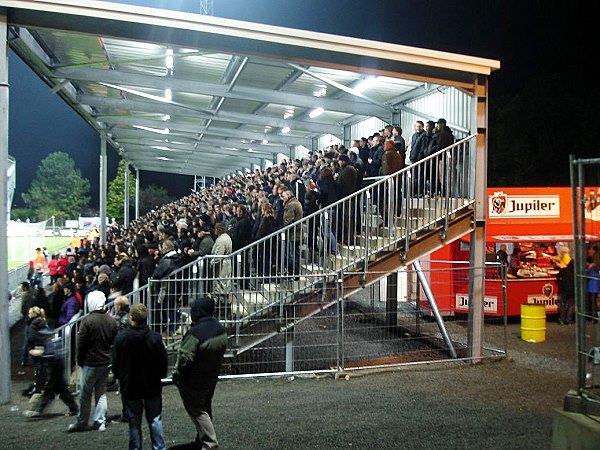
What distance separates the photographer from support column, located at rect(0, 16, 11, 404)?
8438mm

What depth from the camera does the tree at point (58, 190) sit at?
105312 millimetres

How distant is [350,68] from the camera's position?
10.5m

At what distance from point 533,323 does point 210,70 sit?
951 cm

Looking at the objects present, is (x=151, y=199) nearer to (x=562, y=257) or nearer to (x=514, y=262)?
(x=514, y=262)

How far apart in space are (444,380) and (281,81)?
30.3ft

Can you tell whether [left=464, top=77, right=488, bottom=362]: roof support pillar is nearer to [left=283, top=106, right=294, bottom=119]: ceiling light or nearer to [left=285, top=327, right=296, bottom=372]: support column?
[left=285, top=327, right=296, bottom=372]: support column

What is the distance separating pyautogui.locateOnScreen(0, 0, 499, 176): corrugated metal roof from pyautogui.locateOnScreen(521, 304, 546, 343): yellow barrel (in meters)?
4.77

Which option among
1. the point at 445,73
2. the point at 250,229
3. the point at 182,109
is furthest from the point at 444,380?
the point at 182,109

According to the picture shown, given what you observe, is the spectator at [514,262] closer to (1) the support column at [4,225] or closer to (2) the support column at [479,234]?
(2) the support column at [479,234]

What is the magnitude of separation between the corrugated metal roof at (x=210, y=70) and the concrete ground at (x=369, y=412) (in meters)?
5.21

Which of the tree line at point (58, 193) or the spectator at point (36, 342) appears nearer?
the spectator at point (36, 342)

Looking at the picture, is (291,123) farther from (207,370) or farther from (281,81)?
(207,370)

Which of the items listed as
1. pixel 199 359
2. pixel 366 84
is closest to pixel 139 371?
pixel 199 359

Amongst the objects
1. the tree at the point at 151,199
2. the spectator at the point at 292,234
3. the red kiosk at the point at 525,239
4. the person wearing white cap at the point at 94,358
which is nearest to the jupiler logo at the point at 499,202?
the red kiosk at the point at 525,239
